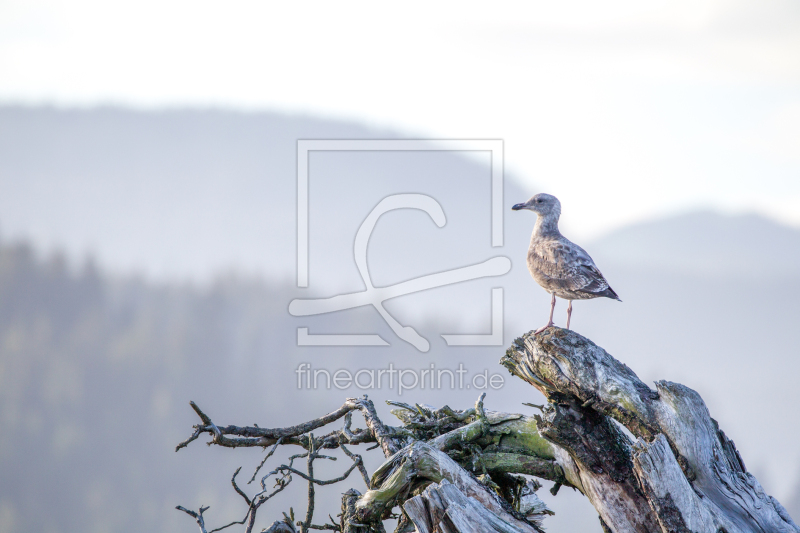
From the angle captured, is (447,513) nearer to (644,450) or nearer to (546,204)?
(644,450)

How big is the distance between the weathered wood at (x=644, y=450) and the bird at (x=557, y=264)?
69cm

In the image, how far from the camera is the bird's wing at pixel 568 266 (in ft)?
19.0

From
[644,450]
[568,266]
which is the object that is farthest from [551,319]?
[644,450]

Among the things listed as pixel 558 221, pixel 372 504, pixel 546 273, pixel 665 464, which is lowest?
pixel 372 504

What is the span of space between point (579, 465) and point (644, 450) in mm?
723

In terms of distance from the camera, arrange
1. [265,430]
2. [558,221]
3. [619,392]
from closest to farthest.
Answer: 1. [619,392]
2. [265,430]
3. [558,221]

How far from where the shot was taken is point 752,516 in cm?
409

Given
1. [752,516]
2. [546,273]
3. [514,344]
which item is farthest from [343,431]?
[752,516]

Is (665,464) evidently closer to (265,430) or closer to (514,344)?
(514,344)

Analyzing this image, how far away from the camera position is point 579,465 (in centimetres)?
459

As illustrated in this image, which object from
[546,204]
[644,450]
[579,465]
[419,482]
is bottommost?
[419,482]

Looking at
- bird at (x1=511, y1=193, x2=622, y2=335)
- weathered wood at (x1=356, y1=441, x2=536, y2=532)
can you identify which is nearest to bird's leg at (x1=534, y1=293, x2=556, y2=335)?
bird at (x1=511, y1=193, x2=622, y2=335)

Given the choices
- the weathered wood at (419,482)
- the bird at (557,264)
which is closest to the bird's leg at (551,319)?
the bird at (557,264)

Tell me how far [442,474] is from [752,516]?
2085mm
